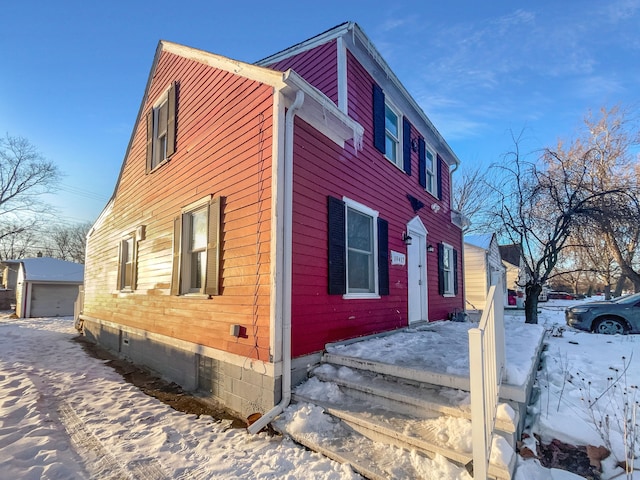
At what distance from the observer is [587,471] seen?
262 cm

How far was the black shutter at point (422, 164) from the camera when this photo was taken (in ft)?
27.7

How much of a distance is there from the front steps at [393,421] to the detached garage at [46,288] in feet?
76.3

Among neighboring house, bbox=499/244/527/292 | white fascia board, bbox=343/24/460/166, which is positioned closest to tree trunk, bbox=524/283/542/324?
white fascia board, bbox=343/24/460/166

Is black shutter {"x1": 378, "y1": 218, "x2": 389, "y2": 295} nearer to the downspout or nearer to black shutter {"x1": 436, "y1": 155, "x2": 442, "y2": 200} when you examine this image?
the downspout

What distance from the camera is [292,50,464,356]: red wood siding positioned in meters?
4.34

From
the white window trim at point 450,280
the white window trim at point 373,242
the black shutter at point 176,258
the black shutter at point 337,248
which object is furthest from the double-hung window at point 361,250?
the white window trim at point 450,280

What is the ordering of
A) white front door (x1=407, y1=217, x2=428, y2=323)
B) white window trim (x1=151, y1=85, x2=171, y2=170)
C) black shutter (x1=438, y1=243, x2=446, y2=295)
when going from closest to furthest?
white front door (x1=407, y1=217, x2=428, y2=323), white window trim (x1=151, y1=85, x2=171, y2=170), black shutter (x1=438, y1=243, x2=446, y2=295)

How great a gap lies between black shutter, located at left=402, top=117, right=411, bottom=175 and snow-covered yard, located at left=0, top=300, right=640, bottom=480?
3.90 meters

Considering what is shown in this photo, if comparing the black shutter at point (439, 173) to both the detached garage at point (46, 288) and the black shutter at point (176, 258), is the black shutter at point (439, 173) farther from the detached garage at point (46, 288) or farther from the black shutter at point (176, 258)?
the detached garage at point (46, 288)

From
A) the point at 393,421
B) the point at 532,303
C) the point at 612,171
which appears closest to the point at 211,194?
the point at 393,421

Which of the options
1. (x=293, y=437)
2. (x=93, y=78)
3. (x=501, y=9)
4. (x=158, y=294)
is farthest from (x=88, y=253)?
(x=501, y=9)

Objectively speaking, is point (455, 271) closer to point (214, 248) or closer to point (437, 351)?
point (437, 351)

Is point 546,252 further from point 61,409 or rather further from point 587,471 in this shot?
point 61,409

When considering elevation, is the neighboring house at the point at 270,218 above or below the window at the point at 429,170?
below
